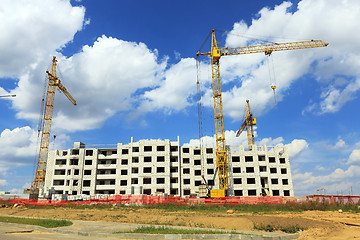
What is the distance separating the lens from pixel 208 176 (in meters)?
Result: 58.5

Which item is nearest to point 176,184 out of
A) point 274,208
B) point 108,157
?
point 108,157

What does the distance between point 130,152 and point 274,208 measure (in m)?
39.5

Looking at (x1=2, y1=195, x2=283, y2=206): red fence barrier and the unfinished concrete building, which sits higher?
the unfinished concrete building

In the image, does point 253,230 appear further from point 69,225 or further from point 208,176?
point 208,176

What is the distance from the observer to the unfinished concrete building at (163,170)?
56.9m

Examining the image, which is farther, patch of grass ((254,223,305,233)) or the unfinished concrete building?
the unfinished concrete building

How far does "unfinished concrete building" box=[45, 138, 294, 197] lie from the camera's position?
56.9 m

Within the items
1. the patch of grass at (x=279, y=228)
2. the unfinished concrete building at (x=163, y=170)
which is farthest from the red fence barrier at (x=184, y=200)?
the patch of grass at (x=279, y=228)

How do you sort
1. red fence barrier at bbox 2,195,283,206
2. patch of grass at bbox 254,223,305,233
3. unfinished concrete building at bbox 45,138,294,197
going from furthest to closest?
unfinished concrete building at bbox 45,138,294,197
red fence barrier at bbox 2,195,283,206
patch of grass at bbox 254,223,305,233

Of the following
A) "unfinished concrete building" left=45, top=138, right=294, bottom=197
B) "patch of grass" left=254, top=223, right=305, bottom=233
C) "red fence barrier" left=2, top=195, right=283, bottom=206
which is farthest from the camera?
"unfinished concrete building" left=45, top=138, right=294, bottom=197

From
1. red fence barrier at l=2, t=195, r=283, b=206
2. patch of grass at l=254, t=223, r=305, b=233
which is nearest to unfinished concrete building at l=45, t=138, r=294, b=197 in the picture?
Result: red fence barrier at l=2, t=195, r=283, b=206

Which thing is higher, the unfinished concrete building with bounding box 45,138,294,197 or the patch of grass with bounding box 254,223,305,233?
the unfinished concrete building with bounding box 45,138,294,197

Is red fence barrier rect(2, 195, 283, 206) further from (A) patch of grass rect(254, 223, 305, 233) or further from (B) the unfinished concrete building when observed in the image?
(A) patch of grass rect(254, 223, 305, 233)

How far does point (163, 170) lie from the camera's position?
5809cm
